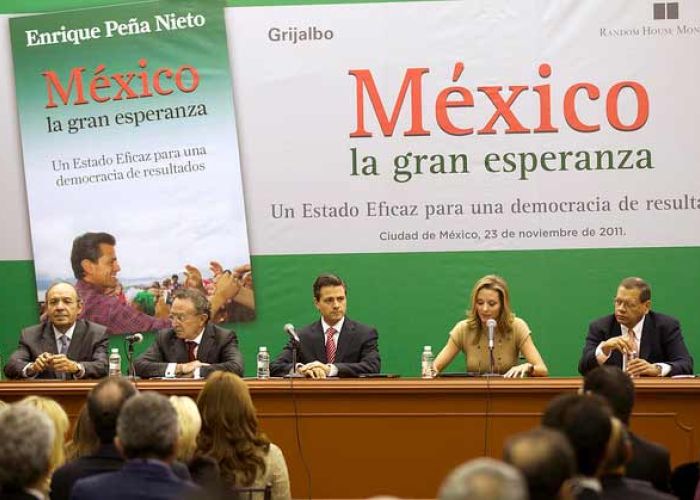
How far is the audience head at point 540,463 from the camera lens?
275 centimetres

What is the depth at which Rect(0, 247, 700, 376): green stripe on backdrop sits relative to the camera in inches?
322

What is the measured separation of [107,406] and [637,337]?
3.63 metres

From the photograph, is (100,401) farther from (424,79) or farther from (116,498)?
(424,79)

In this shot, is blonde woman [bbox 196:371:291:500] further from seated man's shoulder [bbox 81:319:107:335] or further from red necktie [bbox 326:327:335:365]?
seated man's shoulder [bbox 81:319:107:335]

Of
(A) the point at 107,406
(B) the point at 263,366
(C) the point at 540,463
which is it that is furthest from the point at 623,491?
(B) the point at 263,366

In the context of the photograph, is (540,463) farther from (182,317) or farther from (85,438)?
(182,317)

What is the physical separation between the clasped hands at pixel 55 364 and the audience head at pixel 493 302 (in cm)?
216

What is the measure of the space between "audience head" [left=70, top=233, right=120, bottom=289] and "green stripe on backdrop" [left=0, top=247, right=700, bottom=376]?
885mm

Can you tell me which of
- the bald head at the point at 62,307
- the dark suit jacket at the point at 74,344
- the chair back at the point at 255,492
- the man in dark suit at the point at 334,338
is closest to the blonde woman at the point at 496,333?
the man in dark suit at the point at 334,338

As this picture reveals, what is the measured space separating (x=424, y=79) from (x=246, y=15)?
1185mm

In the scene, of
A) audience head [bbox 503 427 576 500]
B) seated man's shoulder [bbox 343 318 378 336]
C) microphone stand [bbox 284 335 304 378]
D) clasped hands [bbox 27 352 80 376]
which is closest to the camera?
audience head [bbox 503 427 576 500]

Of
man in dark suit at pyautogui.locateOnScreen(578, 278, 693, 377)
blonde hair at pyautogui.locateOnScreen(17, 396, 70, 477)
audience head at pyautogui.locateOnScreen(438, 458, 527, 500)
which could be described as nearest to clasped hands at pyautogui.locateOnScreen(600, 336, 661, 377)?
man in dark suit at pyautogui.locateOnScreen(578, 278, 693, 377)

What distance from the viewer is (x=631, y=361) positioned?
657cm

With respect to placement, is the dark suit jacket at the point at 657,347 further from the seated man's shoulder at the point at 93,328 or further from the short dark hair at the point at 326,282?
the seated man's shoulder at the point at 93,328
